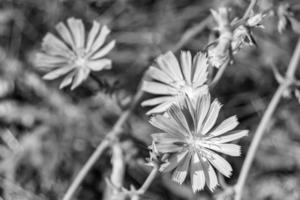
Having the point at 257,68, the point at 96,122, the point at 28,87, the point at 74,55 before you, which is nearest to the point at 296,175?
the point at 257,68

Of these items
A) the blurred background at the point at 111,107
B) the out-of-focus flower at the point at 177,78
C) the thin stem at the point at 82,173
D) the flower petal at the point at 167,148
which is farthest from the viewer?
the blurred background at the point at 111,107

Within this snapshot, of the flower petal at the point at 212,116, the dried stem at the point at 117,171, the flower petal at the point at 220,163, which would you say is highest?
the flower petal at the point at 212,116

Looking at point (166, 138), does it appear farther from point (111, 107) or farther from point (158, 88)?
point (111, 107)

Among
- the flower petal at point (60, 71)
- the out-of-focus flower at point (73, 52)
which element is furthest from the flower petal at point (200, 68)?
the flower petal at point (60, 71)

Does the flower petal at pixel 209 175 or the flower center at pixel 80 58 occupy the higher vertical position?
the flower center at pixel 80 58

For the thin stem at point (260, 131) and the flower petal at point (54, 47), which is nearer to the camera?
the thin stem at point (260, 131)

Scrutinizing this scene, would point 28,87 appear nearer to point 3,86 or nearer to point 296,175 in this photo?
point 3,86

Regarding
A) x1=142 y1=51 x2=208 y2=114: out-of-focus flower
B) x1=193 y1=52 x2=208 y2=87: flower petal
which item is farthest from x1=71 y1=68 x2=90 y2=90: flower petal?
x1=193 y1=52 x2=208 y2=87: flower petal

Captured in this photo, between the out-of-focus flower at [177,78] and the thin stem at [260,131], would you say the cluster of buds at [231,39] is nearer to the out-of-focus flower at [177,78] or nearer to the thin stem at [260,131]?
the out-of-focus flower at [177,78]
